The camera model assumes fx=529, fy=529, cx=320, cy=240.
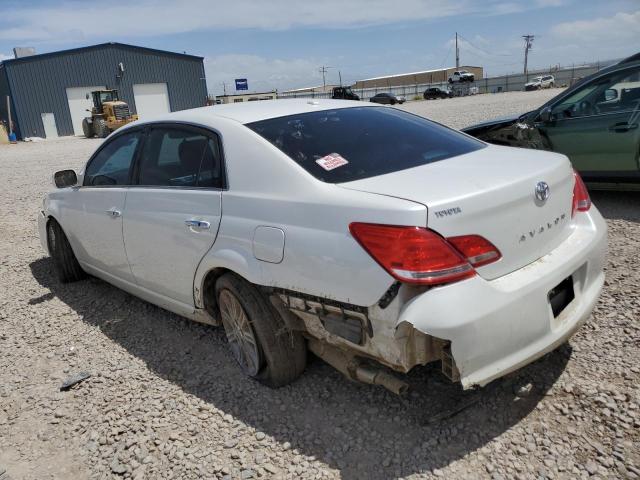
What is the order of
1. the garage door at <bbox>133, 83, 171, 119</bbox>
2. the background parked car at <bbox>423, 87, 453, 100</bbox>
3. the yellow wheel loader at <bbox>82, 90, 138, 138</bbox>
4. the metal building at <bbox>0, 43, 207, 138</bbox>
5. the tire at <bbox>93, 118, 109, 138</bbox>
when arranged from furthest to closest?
the background parked car at <bbox>423, 87, 453, 100</bbox>, the garage door at <bbox>133, 83, 171, 119</bbox>, the metal building at <bbox>0, 43, 207, 138</bbox>, the tire at <bbox>93, 118, 109, 138</bbox>, the yellow wheel loader at <bbox>82, 90, 138, 138</bbox>

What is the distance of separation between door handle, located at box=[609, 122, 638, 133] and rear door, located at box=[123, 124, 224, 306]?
4.57 m

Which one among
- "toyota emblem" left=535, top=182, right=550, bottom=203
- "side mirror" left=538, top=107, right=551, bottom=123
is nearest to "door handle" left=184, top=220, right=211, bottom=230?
"toyota emblem" left=535, top=182, right=550, bottom=203

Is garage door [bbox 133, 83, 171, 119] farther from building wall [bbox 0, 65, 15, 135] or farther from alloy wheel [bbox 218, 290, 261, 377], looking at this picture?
alloy wheel [bbox 218, 290, 261, 377]

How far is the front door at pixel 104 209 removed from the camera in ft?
12.9

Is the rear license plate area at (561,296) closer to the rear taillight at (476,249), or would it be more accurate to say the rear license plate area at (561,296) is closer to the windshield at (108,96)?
the rear taillight at (476,249)

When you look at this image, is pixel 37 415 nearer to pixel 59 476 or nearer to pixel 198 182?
pixel 59 476

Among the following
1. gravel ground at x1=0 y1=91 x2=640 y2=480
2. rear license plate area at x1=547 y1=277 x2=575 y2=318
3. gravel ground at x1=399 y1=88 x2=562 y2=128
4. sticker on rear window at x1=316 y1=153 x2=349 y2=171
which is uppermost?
sticker on rear window at x1=316 y1=153 x2=349 y2=171

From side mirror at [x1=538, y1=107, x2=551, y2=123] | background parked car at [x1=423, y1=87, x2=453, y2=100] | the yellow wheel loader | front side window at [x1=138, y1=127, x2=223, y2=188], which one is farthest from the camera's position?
background parked car at [x1=423, y1=87, x2=453, y2=100]

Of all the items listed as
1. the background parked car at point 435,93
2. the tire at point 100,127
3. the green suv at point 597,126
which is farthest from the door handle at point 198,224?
the background parked car at point 435,93

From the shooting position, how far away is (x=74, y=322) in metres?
4.34

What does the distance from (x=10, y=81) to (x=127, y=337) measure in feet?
128

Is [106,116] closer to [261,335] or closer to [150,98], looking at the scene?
[150,98]

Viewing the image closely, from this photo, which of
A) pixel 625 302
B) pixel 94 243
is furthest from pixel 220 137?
pixel 625 302

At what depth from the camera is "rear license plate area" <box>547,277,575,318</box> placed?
2.49 meters
